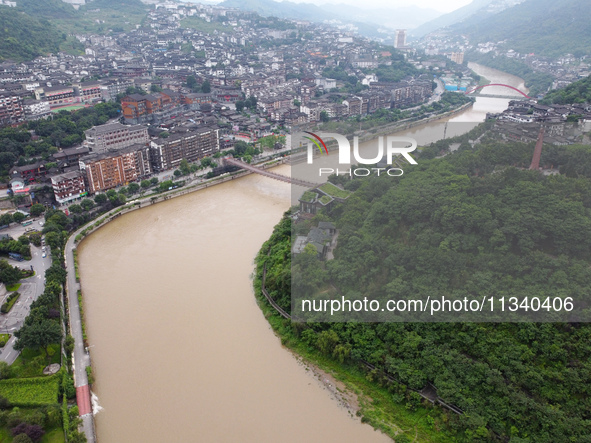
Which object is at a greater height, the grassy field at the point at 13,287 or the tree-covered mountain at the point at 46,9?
the tree-covered mountain at the point at 46,9

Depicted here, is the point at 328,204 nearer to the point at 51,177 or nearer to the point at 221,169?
the point at 221,169

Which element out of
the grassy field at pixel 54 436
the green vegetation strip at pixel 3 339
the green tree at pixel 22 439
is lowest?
the grassy field at pixel 54 436

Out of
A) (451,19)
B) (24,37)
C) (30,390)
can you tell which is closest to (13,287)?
(30,390)

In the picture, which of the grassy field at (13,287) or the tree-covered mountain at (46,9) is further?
the tree-covered mountain at (46,9)

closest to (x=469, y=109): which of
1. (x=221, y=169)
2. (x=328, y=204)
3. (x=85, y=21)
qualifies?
(x=221, y=169)

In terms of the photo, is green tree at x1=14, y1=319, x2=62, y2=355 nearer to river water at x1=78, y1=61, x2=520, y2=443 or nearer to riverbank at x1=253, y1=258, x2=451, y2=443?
river water at x1=78, y1=61, x2=520, y2=443

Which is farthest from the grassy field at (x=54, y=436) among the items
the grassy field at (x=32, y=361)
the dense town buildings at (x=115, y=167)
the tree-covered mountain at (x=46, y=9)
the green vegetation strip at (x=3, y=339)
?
the tree-covered mountain at (x=46, y=9)

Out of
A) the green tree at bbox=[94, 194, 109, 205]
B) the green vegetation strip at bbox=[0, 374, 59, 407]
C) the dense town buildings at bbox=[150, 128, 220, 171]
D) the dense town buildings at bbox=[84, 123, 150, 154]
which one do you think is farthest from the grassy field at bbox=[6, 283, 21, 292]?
the dense town buildings at bbox=[150, 128, 220, 171]

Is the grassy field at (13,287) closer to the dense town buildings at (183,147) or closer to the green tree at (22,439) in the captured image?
the green tree at (22,439)
